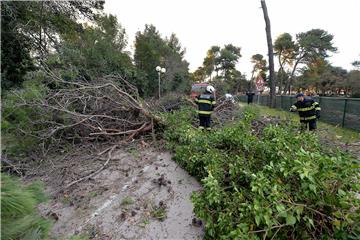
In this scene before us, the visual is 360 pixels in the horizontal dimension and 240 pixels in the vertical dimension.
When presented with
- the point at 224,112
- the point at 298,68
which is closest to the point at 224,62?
the point at 298,68

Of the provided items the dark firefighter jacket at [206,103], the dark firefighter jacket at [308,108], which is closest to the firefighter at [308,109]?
the dark firefighter jacket at [308,108]

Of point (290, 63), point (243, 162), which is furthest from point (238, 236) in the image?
point (290, 63)

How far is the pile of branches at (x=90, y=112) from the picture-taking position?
4836 millimetres

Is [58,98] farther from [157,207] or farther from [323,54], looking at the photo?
[323,54]

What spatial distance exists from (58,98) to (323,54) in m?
34.4

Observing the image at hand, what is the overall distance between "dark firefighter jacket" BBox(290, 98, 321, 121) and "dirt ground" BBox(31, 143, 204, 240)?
4193mm

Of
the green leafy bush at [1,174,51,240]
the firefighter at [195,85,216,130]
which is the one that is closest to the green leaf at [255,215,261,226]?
the green leafy bush at [1,174,51,240]

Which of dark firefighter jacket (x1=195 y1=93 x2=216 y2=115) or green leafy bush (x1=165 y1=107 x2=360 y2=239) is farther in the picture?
dark firefighter jacket (x1=195 y1=93 x2=216 y2=115)

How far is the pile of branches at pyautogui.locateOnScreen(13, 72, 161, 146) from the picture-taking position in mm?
4836

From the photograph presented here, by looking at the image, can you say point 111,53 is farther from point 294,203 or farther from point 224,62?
point 224,62

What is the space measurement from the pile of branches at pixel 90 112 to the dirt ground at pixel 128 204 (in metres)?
1.29

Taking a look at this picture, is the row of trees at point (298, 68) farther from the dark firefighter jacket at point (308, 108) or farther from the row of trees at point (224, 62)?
the dark firefighter jacket at point (308, 108)

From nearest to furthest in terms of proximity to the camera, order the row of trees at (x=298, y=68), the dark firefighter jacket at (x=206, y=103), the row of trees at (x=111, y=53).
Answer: the dark firefighter jacket at (x=206, y=103) < the row of trees at (x=111, y=53) < the row of trees at (x=298, y=68)

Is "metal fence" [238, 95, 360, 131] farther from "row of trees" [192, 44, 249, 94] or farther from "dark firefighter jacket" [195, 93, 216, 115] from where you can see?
"row of trees" [192, 44, 249, 94]
